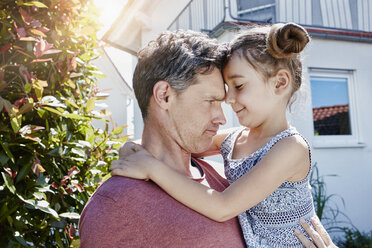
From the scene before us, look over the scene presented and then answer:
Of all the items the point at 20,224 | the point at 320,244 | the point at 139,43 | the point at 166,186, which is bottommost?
the point at 320,244

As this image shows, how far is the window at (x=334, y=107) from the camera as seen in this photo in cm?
636

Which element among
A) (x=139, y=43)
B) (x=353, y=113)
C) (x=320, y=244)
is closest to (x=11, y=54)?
(x=320, y=244)

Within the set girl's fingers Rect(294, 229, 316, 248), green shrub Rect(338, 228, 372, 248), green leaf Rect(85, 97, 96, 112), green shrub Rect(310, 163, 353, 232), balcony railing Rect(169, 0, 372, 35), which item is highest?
balcony railing Rect(169, 0, 372, 35)

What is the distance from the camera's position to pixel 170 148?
1.83 meters

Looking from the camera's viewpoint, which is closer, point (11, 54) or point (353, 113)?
point (11, 54)

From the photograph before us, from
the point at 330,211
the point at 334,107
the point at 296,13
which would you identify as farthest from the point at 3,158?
the point at 296,13

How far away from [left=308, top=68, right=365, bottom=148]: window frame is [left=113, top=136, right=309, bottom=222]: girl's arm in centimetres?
465

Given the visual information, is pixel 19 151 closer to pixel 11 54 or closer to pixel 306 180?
pixel 11 54

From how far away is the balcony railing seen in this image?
716 cm

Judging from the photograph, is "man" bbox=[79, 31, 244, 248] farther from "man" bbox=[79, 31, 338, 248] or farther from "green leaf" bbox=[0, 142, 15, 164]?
"green leaf" bbox=[0, 142, 15, 164]

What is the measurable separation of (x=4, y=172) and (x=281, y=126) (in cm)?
130

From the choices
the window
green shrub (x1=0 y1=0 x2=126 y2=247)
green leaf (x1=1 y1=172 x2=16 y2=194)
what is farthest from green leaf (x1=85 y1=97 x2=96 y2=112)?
the window

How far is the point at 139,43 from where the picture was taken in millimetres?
10133

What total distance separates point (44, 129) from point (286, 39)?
120cm
